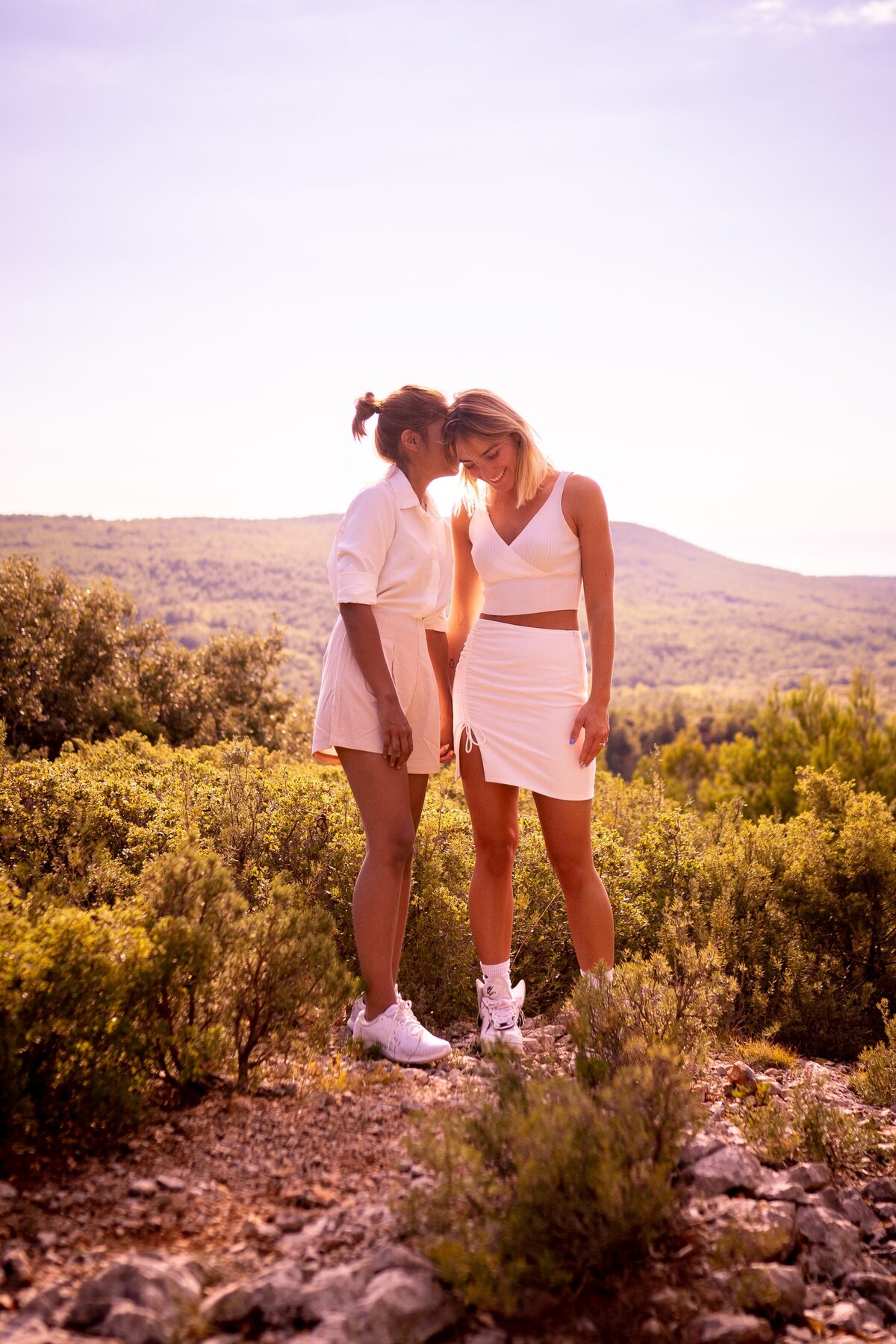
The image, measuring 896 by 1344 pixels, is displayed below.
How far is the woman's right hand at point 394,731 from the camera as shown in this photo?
3.31 metres

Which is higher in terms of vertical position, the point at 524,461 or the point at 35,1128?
the point at 524,461

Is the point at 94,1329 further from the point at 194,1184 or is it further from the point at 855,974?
the point at 855,974

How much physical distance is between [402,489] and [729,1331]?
2586 mm

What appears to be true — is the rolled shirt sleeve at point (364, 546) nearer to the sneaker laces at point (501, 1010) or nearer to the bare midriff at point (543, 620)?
the bare midriff at point (543, 620)

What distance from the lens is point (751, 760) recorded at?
16938 millimetres

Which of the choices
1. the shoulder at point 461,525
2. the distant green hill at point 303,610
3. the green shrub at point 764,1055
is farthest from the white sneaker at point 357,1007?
the distant green hill at point 303,610

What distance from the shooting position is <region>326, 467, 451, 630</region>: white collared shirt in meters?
3.32

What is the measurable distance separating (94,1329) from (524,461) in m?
2.77

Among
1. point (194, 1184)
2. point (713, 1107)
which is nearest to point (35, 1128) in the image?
point (194, 1184)

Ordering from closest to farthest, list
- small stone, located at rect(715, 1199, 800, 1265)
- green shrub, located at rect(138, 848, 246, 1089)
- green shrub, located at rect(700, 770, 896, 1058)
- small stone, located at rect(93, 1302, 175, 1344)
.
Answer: small stone, located at rect(93, 1302, 175, 1344), small stone, located at rect(715, 1199, 800, 1265), green shrub, located at rect(138, 848, 246, 1089), green shrub, located at rect(700, 770, 896, 1058)

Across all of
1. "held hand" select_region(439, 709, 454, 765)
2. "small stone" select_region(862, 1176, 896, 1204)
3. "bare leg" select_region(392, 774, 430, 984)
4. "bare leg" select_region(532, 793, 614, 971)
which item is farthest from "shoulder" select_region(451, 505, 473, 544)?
"small stone" select_region(862, 1176, 896, 1204)

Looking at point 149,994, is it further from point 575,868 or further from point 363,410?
point 363,410

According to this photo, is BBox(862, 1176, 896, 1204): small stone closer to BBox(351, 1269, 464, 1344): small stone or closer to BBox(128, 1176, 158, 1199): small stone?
BBox(351, 1269, 464, 1344): small stone

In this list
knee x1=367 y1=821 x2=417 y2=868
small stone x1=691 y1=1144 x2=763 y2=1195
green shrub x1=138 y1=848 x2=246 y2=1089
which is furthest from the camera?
knee x1=367 y1=821 x2=417 y2=868
